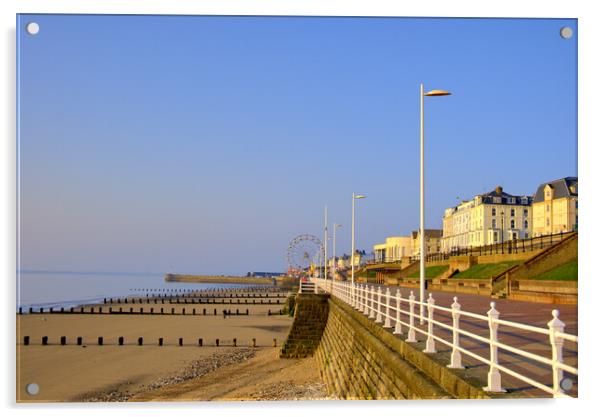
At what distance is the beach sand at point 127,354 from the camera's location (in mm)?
22297

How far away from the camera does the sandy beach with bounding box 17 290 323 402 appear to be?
21484mm

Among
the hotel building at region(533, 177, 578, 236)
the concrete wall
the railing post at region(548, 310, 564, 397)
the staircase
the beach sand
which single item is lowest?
the beach sand

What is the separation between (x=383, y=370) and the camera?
12375mm

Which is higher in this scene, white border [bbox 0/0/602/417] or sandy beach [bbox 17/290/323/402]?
white border [bbox 0/0/602/417]

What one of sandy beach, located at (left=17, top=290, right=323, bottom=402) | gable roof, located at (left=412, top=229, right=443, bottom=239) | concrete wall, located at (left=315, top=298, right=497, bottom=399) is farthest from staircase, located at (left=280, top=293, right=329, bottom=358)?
gable roof, located at (left=412, top=229, right=443, bottom=239)

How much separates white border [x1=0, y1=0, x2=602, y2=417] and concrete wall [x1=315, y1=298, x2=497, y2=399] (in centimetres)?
28

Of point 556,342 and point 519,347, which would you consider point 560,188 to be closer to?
point 519,347

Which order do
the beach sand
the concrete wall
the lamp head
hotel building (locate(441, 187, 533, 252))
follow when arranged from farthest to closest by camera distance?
hotel building (locate(441, 187, 533, 252)) → the beach sand → the lamp head → the concrete wall

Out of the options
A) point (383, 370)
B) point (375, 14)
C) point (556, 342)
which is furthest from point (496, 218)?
point (556, 342)

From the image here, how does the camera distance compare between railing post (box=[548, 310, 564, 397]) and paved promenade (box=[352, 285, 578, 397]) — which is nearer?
railing post (box=[548, 310, 564, 397])

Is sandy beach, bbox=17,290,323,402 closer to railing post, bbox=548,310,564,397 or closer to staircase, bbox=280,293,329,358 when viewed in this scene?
staircase, bbox=280,293,329,358

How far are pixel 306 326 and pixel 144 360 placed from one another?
7.68 meters
